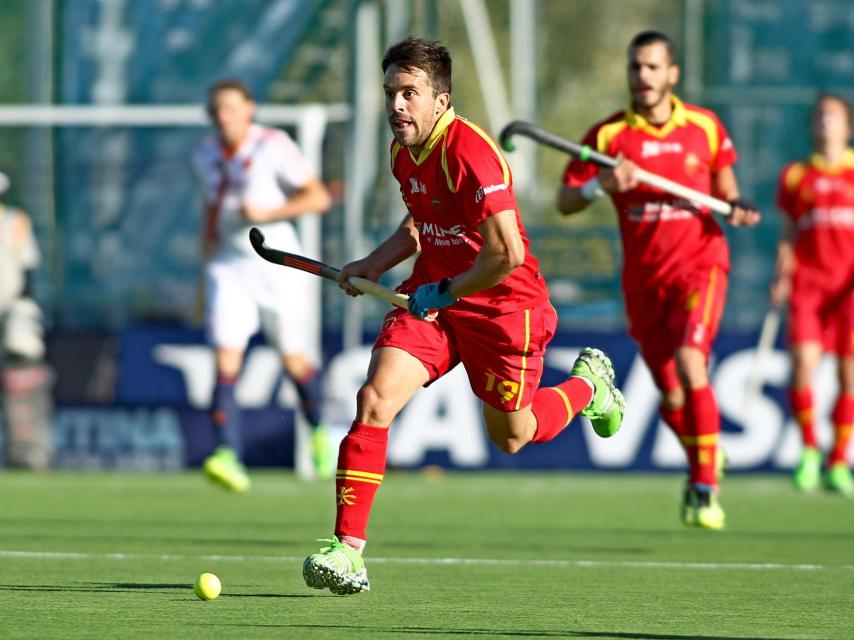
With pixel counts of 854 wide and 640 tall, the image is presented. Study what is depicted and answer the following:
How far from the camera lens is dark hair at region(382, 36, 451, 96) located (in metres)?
6.20

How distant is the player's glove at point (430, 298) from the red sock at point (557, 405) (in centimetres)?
116

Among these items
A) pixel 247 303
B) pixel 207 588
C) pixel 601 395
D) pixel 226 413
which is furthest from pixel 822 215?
pixel 207 588

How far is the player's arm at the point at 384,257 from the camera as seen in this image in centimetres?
668

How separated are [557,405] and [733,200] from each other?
1.99 m

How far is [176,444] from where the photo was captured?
1373cm

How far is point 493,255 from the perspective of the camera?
6141 mm

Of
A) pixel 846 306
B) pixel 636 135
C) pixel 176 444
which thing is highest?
pixel 636 135

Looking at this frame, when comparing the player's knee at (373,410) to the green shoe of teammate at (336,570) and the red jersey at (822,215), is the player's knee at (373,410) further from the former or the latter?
the red jersey at (822,215)

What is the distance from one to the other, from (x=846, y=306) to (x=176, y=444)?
474cm

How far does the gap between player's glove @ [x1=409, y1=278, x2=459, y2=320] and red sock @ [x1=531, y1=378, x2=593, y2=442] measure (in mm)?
1156

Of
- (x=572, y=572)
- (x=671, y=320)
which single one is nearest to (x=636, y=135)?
(x=671, y=320)

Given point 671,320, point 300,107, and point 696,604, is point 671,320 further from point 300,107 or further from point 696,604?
point 300,107

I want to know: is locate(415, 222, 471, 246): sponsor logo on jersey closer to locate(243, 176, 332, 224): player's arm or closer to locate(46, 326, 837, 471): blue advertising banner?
locate(243, 176, 332, 224): player's arm

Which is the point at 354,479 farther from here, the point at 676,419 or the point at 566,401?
the point at 676,419
